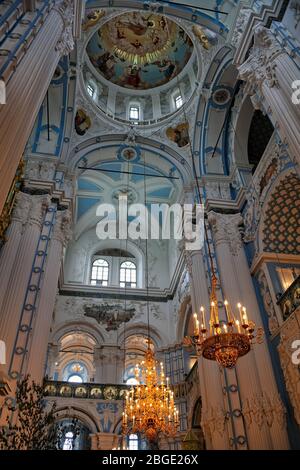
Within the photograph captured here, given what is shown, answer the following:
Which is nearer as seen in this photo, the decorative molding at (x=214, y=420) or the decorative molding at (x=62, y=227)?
the decorative molding at (x=214, y=420)

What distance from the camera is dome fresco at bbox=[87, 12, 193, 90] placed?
634 inches

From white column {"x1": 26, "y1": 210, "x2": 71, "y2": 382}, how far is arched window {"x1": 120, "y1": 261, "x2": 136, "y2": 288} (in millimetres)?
7425

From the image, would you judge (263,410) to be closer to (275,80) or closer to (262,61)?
(275,80)

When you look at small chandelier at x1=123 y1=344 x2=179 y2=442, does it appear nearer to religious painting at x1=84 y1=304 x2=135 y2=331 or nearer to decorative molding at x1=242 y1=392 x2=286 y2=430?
decorative molding at x1=242 y1=392 x2=286 y2=430

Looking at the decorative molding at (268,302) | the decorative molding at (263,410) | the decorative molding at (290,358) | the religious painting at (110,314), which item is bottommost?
the decorative molding at (263,410)

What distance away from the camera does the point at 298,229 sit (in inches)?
431

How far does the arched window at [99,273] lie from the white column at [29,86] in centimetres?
1260

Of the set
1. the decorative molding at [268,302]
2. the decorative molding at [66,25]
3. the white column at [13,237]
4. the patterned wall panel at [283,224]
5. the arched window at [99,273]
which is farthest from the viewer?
the arched window at [99,273]

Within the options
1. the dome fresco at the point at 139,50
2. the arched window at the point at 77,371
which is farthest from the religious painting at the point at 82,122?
the arched window at the point at 77,371

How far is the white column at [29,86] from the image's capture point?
5238 mm

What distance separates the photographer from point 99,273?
19578mm

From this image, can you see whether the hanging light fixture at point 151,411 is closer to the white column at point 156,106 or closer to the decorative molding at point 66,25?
the decorative molding at point 66,25

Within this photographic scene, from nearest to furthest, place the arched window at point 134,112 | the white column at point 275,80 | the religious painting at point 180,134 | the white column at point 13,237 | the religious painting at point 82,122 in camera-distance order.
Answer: the white column at point 275,80, the white column at point 13,237, the religious painting at point 82,122, the religious painting at point 180,134, the arched window at point 134,112
